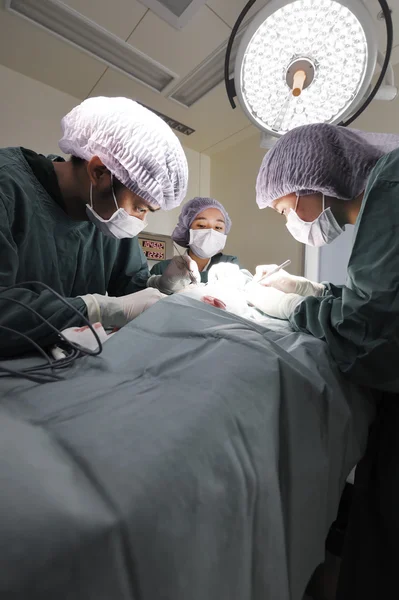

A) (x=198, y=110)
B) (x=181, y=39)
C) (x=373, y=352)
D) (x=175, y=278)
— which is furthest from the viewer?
(x=198, y=110)

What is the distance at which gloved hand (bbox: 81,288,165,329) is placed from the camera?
35.7 inches

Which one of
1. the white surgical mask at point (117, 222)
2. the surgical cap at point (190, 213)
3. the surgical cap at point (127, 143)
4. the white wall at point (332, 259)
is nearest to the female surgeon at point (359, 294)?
the surgical cap at point (127, 143)

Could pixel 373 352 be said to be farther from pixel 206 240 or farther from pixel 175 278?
pixel 206 240

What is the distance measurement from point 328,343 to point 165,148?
0.87 m

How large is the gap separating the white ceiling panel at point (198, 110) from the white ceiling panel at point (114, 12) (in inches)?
13.8

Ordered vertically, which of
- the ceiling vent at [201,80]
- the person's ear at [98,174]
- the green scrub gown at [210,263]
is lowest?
the green scrub gown at [210,263]

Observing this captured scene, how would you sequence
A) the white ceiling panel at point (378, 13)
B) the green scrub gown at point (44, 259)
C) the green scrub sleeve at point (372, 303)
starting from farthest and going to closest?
the white ceiling panel at point (378, 13)
the green scrub gown at point (44, 259)
the green scrub sleeve at point (372, 303)

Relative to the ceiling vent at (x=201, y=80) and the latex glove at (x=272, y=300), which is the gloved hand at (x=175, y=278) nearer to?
the latex glove at (x=272, y=300)

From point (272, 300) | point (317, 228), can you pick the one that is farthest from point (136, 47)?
point (272, 300)

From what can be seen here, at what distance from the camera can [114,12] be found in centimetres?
149

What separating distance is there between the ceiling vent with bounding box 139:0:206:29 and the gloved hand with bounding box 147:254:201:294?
121cm

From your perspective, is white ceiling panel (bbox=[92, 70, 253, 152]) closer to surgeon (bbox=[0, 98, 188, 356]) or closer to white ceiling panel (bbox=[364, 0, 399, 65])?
white ceiling panel (bbox=[364, 0, 399, 65])

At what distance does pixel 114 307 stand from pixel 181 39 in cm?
165

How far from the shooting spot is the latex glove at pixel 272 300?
919 millimetres
